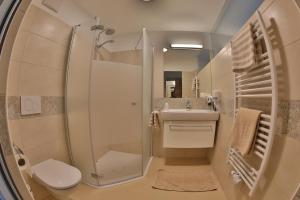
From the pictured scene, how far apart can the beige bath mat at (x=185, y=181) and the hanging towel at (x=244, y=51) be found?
1.21 meters

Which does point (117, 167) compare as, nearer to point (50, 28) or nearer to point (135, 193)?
point (135, 193)

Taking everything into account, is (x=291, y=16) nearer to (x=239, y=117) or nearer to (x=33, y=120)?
(x=239, y=117)

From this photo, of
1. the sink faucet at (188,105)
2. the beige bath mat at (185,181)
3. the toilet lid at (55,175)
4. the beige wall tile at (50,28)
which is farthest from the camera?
the sink faucet at (188,105)

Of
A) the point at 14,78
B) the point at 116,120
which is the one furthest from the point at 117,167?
the point at 14,78

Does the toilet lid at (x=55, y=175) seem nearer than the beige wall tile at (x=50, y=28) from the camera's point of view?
Yes

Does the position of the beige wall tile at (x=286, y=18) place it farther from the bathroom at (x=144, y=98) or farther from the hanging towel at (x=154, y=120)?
the hanging towel at (x=154, y=120)

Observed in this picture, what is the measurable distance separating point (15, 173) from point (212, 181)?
174 centimetres

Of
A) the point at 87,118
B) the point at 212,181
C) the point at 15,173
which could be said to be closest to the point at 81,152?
the point at 87,118

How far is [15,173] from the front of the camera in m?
0.52

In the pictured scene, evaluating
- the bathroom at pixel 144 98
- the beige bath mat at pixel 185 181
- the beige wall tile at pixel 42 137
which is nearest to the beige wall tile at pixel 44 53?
the bathroom at pixel 144 98

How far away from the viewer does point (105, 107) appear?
175cm

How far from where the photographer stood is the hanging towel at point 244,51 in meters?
0.94

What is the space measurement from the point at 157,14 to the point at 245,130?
1.78 m

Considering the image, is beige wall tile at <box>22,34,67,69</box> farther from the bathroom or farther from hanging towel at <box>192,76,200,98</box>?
hanging towel at <box>192,76,200,98</box>
